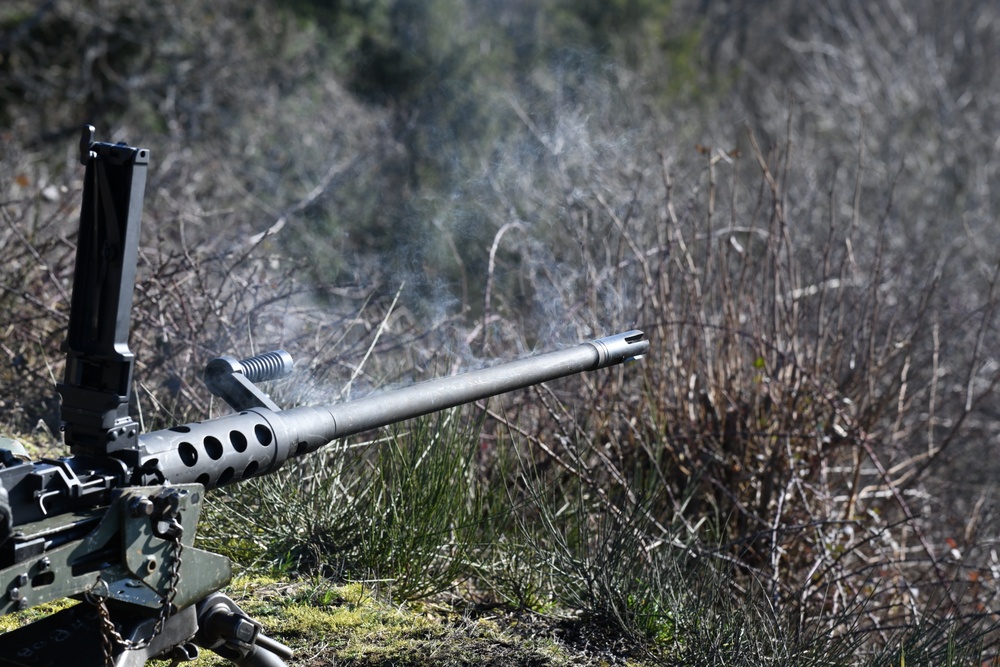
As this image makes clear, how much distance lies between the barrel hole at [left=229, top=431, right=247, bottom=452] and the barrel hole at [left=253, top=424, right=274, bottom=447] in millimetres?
33

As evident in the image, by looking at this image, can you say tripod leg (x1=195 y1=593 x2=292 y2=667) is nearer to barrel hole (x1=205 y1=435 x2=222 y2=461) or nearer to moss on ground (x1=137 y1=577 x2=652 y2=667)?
barrel hole (x1=205 y1=435 x2=222 y2=461)

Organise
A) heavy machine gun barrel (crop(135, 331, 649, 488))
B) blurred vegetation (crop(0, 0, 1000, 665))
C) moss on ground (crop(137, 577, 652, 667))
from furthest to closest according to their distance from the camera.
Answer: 1. blurred vegetation (crop(0, 0, 1000, 665))
2. moss on ground (crop(137, 577, 652, 667))
3. heavy machine gun barrel (crop(135, 331, 649, 488))

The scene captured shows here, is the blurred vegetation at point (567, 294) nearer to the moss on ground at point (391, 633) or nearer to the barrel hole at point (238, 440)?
the moss on ground at point (391, 633)

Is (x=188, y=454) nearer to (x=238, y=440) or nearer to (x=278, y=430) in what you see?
(x=238, y=440)

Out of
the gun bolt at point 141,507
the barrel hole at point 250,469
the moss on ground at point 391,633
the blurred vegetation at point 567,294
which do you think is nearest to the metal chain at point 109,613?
the gun bolt at point 141,507

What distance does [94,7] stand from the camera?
39.5ft

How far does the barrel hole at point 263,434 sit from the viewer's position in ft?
7.59

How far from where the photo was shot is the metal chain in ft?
6.64

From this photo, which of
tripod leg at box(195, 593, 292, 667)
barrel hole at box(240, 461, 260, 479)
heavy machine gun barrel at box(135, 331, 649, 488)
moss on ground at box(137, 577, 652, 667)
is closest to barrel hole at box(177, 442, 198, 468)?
heavy machine gun barrel at box(135, 331, 649, 488)

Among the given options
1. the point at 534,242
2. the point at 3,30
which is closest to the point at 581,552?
the point at 534,242

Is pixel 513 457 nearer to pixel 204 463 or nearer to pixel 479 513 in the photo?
pixel 479 513

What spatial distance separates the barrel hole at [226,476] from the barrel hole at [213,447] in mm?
40

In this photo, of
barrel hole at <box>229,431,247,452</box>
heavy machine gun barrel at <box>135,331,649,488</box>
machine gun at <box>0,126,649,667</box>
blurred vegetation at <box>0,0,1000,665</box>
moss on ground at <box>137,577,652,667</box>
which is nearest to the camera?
machine gun at <box>0,126,649,667</box>

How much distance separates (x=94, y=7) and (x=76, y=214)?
20.1 ft
